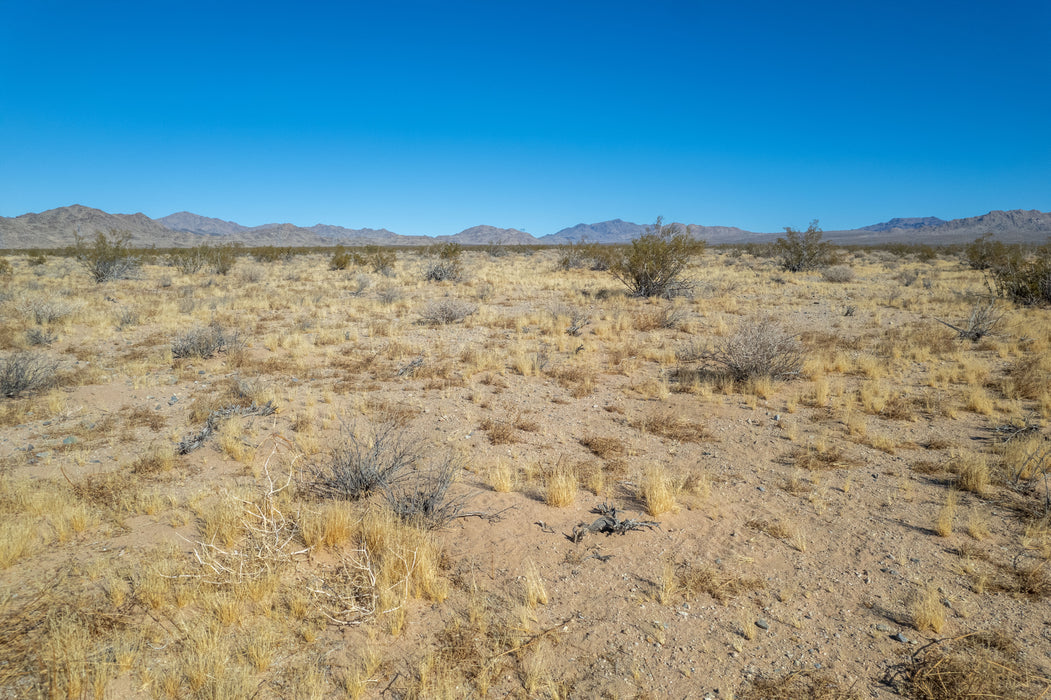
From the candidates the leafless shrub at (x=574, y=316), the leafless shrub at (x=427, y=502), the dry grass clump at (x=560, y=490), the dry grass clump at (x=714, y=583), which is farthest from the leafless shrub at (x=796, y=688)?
the leafless shrub at (x=574, y=316)

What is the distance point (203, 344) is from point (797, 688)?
10937 mm

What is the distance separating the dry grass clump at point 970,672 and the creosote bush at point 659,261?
15557 millimetres

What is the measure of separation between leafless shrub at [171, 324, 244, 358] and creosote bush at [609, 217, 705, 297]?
41.7 feet

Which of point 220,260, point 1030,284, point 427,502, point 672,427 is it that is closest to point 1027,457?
point 672,427

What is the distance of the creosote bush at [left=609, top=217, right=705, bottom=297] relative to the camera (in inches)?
699

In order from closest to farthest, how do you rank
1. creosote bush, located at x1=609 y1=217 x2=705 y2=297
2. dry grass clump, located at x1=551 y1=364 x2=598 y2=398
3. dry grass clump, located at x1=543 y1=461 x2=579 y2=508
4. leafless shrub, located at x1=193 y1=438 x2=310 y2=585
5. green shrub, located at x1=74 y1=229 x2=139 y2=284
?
leafless shrub, located at x1=193 y1=438 x2=310 y2=585 < dry grass clump, located at x1=543 y1=461 x2=579 y2=508 < dry grass clump, located at x1=551 y1=364 x2=598 y2=398 < creosote bush, located at x1=609 y1=217 x2=705 y2=297 < green shrub, located at x1=74 y1=229 x2=139 y2=284

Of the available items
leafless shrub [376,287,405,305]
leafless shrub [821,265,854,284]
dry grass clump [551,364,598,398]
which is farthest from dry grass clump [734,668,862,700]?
leafless shrub [821,265,854,284]

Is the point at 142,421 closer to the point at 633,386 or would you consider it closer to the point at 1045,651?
the point at 633,386

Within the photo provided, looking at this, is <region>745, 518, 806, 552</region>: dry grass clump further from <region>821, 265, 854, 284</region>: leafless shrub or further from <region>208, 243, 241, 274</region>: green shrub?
<region>208, 243, 241, 274</region>: green shrub

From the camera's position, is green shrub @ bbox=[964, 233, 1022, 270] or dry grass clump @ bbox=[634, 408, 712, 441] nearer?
dry grass clump @ bbox=[634, 408, 712, 441]

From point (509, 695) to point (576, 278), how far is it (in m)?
22.6

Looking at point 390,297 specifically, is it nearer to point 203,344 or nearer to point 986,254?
point 203,344

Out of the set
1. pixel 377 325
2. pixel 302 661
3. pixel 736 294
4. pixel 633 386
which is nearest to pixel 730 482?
pixel 633 386

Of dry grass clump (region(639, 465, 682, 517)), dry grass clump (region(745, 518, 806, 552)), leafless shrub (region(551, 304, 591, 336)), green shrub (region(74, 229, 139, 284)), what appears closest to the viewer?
dry grass clump (region(745, 518, 806, 552))
